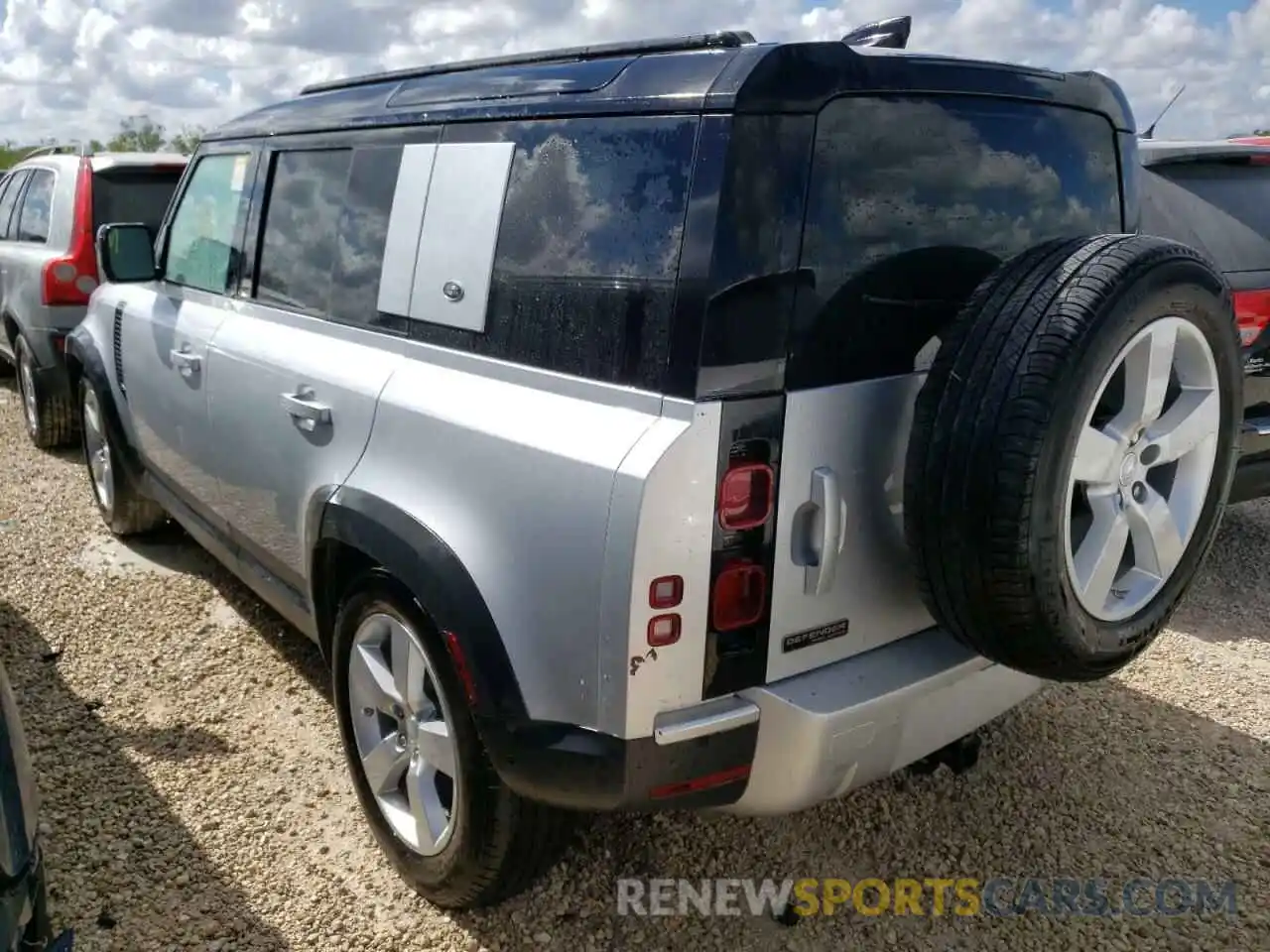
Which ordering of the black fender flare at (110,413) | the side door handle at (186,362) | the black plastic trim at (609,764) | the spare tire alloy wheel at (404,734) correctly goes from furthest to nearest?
the black fender flare at (110,413)
the side door handle at (186,362)
the spare tire alloy wheel at (404,734)
the black plastic trim at (609,764)

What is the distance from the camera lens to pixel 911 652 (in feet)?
7.51

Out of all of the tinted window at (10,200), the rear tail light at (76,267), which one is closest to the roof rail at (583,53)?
the rear tail light at (76,267)

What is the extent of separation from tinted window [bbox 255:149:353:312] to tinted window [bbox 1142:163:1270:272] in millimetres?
3224

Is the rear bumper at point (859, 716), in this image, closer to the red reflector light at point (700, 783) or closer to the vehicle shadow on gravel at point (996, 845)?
the red reflector light at point (700, 783)

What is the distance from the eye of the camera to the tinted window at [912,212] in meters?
1.98

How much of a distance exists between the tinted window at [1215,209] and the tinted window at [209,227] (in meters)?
3.48

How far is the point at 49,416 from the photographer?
6285 millimetres

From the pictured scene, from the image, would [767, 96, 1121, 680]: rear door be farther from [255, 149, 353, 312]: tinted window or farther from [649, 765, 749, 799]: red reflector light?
[255, 149, 353, 312]: tinted window

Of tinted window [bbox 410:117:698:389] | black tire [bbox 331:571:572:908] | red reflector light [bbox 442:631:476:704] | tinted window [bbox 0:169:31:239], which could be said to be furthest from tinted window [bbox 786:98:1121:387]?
tinted window [bbox 0:169:31:239]

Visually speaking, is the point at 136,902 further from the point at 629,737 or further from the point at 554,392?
the point at 554,392

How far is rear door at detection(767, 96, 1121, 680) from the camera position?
6.52 ft

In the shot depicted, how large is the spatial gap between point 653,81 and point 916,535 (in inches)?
39.3

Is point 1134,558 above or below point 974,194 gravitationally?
below

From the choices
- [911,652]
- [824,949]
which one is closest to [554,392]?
[911,652]
